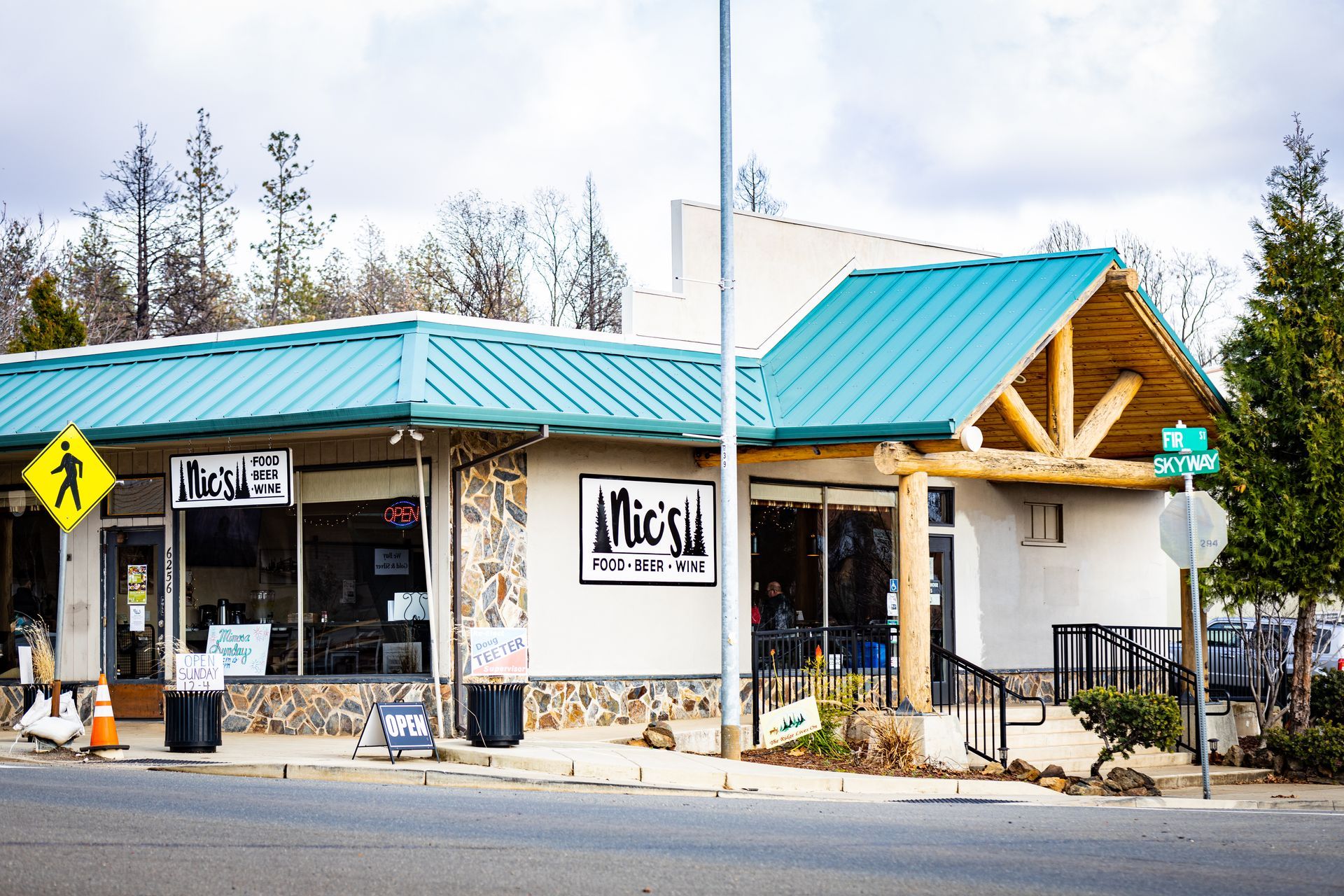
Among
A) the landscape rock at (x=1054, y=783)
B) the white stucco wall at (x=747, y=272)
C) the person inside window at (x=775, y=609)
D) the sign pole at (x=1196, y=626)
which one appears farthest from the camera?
the white stucco wall at (x=747, y=272)

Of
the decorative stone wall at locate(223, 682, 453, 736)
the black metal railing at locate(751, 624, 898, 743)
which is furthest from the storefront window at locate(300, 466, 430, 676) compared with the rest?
the black metal railing at locate(751, 624, 898, 743)

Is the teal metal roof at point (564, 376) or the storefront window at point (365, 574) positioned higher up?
the teal metal roof at point (564, 376)

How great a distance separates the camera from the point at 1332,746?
19.0m

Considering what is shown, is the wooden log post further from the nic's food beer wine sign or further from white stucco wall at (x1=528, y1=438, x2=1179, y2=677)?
the nic's food beer wine sign

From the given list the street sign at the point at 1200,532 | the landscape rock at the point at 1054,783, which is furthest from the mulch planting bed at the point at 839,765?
the street sign at the point at 1200,532

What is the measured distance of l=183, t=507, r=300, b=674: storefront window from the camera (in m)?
19.2

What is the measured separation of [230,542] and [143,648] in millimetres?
1901

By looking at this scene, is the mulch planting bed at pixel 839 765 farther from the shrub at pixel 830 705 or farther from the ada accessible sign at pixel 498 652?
the ada accessible sign at pixel 498 652

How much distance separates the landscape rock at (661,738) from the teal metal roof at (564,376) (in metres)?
3.65

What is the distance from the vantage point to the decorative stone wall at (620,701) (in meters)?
18.7

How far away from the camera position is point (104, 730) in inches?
635

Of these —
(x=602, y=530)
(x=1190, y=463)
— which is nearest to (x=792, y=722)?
(x=602, y=530)

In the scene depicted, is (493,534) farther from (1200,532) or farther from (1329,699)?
(1329,699)

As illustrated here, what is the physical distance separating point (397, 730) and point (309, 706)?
358cm
